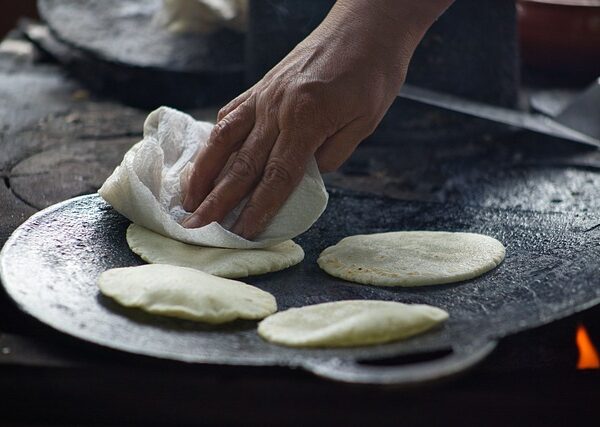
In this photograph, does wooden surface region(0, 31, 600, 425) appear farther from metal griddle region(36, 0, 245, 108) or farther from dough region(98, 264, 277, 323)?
metal griddle region(36, 0, 245, 108)

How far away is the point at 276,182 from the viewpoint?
2.24m

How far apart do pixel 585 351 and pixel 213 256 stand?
1.01 m

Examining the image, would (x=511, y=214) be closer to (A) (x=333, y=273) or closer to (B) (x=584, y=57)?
(A) (x=333, y=273)

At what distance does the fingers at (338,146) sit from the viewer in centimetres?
234

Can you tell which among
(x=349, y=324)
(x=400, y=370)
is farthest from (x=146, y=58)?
(x=400, y=370)

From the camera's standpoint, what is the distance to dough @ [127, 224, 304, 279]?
7.14 ft

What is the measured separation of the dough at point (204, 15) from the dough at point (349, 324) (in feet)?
7.63

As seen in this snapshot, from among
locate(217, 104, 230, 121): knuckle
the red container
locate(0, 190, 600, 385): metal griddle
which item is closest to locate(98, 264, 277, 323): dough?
locate(0, 190, 600, 385): metal griddle

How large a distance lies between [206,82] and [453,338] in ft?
7.53

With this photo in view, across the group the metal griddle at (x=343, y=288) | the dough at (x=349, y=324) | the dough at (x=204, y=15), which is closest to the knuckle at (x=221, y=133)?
the metal griddle at (x=343, y=288)

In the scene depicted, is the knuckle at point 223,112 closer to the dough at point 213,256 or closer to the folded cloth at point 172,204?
the folded cloth at point 172,204

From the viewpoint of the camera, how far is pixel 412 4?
94.3 inches

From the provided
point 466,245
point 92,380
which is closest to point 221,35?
point 466,245

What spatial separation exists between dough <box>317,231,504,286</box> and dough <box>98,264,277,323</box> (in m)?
0.30
